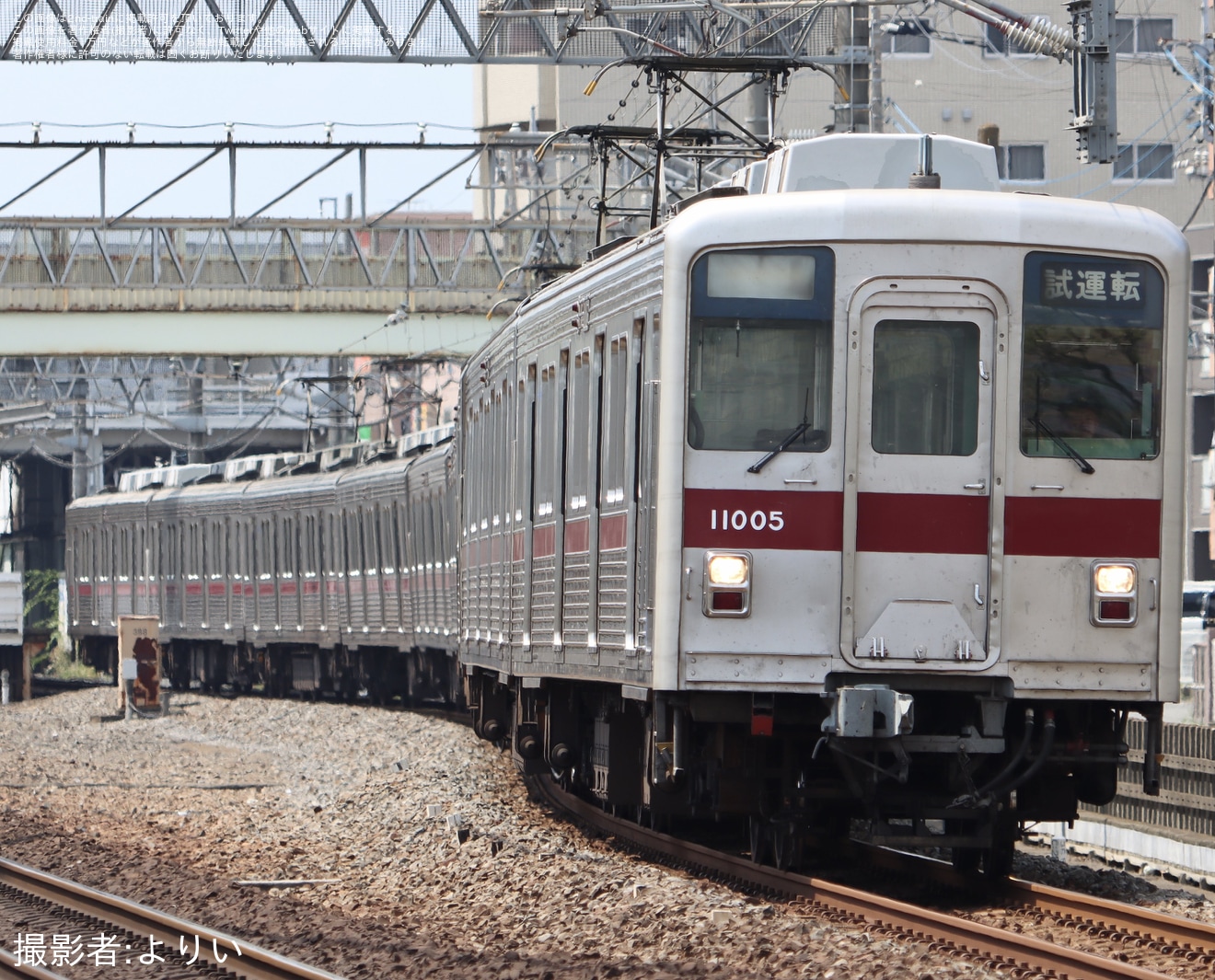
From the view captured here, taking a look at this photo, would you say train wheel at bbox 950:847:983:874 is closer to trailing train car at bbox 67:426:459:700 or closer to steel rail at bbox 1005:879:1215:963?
steel rail at bbox 1005:879:1215:963

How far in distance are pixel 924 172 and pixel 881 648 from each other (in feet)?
7.98

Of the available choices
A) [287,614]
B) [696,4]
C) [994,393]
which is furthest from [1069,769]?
[287,614]

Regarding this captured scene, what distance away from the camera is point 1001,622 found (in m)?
9.31

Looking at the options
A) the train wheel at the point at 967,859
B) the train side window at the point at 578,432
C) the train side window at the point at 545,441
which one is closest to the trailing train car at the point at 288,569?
the train side window at the point at 545,441

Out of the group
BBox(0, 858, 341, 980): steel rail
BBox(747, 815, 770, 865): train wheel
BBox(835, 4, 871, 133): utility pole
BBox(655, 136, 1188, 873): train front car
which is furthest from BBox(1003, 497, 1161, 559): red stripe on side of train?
BBox(835, 4, 871, 133): utility pole

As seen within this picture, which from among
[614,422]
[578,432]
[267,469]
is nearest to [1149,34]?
[267,469]

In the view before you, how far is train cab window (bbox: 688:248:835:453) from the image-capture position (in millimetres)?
9406

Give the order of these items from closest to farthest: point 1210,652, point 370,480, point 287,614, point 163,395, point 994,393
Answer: point 994,393 → point 1210,652 → point 370,480 → point 287,614 → point 163,395

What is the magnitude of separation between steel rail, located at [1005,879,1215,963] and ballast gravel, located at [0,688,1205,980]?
99cm

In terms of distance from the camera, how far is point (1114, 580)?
939cm

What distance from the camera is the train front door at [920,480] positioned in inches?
367

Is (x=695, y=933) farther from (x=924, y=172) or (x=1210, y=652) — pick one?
(x=1210, y=652)

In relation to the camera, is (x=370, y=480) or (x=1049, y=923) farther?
(x=370, y=480)

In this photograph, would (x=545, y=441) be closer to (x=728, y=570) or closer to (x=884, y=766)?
(x=728, y=570)
